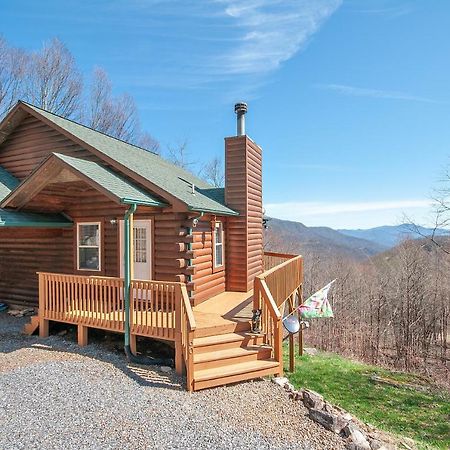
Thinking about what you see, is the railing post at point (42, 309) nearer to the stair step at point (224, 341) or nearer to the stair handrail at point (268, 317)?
the stair step at point (224, 341)

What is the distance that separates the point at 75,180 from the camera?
8133 mm

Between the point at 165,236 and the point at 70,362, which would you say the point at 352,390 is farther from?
the point at 70,362

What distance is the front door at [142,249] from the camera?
896 centimetres

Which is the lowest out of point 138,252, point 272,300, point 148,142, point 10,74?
point 272,300

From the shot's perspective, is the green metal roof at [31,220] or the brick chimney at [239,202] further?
the brick chimney at [239,202]

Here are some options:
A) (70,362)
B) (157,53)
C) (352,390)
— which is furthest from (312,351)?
(157,53)

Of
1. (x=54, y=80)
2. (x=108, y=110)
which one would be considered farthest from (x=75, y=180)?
(x=108, y=110)

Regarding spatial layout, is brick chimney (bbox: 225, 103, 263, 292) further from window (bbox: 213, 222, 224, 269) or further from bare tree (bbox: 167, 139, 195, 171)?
bare tree (bbox: 167, 139, 195, 171)

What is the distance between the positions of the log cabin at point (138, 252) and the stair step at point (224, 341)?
0.02m

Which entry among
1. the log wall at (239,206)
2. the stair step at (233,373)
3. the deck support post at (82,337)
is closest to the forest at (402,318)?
the log wall at (239,206)

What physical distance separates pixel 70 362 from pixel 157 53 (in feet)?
48.0

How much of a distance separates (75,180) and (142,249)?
96.3 inches

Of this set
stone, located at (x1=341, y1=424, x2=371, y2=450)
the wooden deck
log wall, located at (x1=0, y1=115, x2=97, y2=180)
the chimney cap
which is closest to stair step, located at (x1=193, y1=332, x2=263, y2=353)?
the wooden deck

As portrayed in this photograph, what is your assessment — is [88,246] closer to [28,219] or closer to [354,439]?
[28,219]
